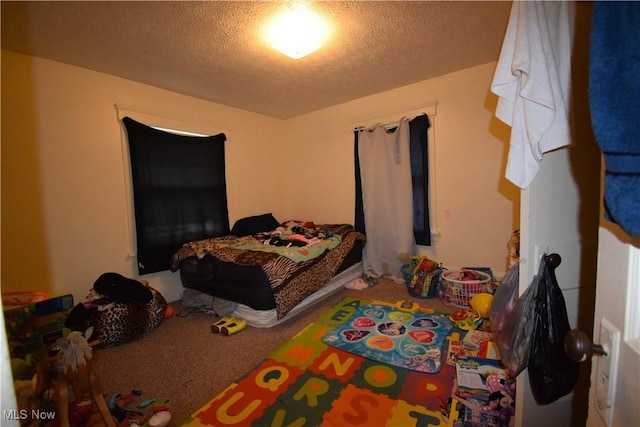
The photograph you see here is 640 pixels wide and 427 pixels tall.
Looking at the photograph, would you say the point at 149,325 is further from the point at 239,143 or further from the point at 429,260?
the point at 429,260

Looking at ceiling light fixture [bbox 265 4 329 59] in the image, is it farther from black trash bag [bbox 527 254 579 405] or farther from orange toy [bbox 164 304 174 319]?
orange toy [bbox 164 304 174 319]

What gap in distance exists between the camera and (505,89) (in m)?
1.08

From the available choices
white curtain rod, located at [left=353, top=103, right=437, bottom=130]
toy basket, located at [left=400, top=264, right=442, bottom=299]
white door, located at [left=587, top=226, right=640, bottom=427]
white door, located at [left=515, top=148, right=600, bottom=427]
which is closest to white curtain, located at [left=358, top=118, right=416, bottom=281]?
white curtain rod, located at [left=353, top=103, right=437, bottom=130]

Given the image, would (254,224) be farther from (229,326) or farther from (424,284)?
(424,284)

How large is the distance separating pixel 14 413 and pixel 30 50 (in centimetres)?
297

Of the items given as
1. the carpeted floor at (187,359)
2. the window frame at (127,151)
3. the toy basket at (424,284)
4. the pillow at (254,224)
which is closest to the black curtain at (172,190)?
the window frame at (127,151)

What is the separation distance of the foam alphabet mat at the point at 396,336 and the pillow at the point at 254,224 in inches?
72.6

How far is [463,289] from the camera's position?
255 centimetres

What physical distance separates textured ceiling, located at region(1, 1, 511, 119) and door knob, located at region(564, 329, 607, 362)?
2041mm

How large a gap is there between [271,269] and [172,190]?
5.30 feet

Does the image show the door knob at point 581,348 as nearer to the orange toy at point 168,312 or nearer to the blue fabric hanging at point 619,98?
the blue fabric hanging at point 619,98

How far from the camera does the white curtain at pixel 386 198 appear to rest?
3266 mm

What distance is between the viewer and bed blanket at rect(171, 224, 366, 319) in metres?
2.31

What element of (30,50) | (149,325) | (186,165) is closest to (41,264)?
(149,325)
